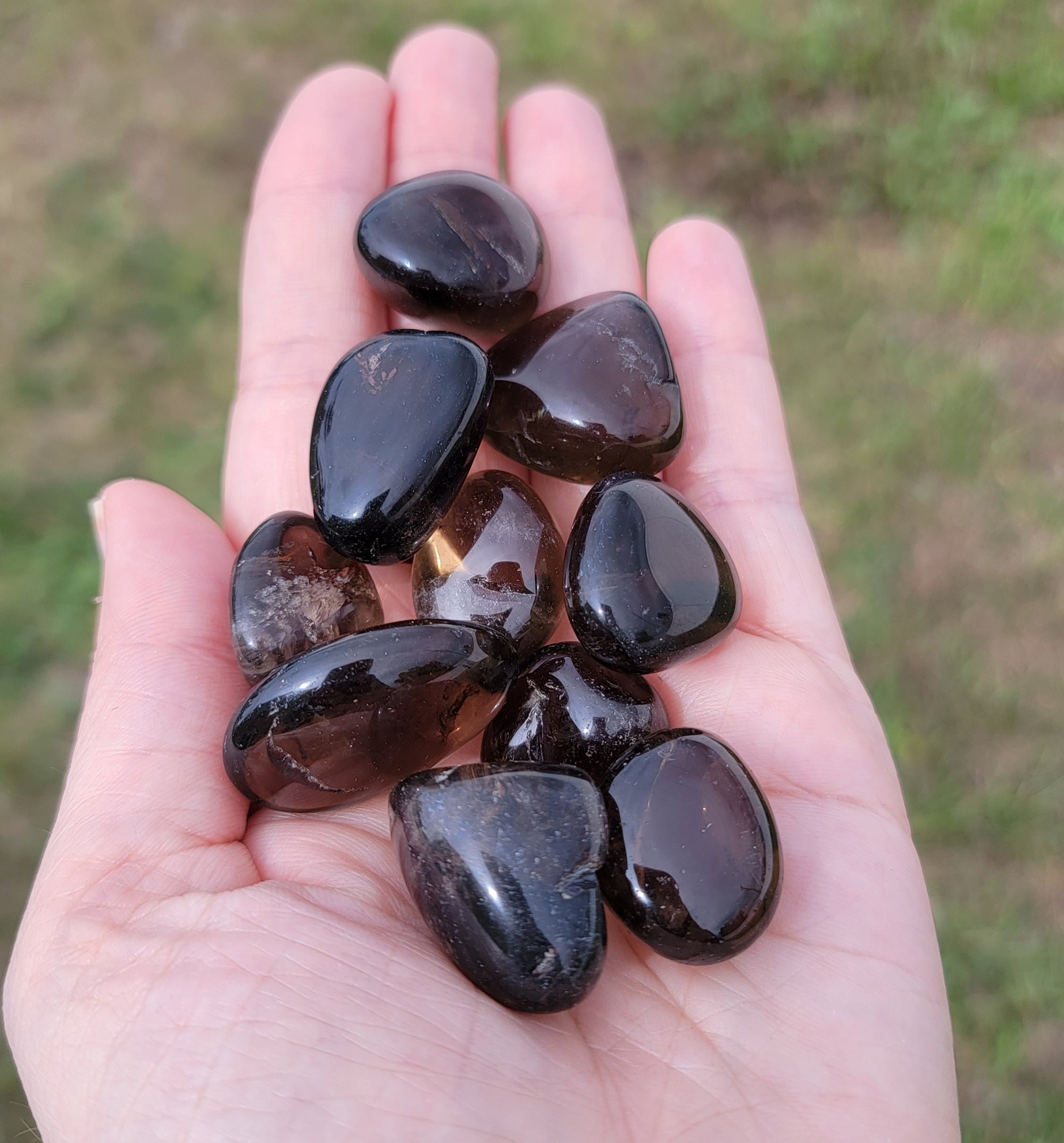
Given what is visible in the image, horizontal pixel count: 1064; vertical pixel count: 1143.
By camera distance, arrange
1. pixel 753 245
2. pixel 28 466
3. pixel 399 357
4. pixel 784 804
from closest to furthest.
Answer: pixel 784 804 < pixel 399 357 < pixel 28 466 < pixel 753 245

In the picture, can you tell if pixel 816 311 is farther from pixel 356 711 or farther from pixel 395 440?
pixel 356 711

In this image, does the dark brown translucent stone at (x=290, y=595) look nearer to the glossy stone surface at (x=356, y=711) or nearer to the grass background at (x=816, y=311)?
the glossy stone surface at (x=356, y=711)

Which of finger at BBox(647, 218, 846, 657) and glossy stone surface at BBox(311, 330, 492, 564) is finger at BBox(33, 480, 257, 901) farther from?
finger at BBox(647, 218, 846, 657)

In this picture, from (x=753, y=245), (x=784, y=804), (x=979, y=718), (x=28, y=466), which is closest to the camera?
(x=784, y=804)

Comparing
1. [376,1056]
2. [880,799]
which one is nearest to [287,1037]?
[376,1056]

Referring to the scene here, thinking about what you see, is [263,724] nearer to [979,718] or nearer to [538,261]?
[538,261]

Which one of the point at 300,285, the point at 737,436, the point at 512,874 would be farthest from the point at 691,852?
the point at 300,285

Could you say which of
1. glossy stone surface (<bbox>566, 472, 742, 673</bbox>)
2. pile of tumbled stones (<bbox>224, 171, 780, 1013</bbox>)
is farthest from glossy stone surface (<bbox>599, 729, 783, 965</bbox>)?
glossy stone surface (<bbox>566, 472, 742, 673</bbox>)
